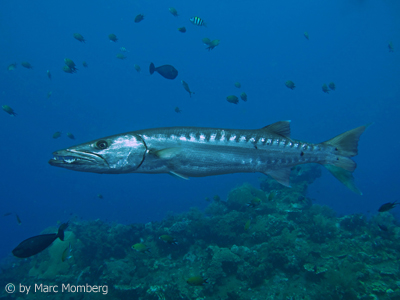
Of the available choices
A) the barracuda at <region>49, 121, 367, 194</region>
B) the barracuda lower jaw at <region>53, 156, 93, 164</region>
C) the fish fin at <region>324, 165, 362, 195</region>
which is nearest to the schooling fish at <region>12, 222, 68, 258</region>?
the barracuda lower jaw at <region>53, 156, 93, 164</region>

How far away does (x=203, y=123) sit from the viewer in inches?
4710

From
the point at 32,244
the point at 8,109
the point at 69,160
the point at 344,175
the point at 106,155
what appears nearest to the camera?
the point at 69,160

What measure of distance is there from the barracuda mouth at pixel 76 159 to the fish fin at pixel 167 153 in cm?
71

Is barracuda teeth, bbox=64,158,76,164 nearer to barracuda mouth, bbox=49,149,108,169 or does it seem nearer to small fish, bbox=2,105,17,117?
barracuda mouth, bbox=49,149,108,169

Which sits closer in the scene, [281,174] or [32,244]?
[281,174]

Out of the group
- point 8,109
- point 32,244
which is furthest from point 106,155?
point 8,109

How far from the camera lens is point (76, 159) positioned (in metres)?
2.51

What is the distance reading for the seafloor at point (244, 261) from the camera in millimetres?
6305

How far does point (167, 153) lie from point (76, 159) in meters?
1.16

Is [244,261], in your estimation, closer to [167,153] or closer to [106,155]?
[167,153]

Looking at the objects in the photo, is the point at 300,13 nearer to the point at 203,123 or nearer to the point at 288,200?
the point at 203,123

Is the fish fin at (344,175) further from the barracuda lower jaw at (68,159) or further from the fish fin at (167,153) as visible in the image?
the barracuda lower jaw at (68,159)

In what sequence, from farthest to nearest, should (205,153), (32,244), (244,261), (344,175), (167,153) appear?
1. (244,261)
2. (32,244)
3. (344,175)
4. (205,153)
5. (167,153)

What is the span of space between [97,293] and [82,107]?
389 ft
